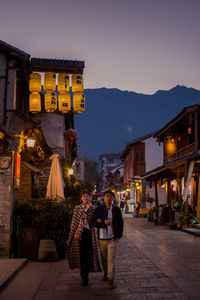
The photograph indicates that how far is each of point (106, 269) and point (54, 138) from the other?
1606 centimetres

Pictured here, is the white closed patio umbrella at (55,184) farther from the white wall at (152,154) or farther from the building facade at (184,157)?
the white wall at (152,154)

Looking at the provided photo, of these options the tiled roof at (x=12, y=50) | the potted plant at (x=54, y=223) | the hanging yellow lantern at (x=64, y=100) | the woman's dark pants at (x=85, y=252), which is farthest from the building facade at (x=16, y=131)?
the woman's dark pants at (x=85, y=252)

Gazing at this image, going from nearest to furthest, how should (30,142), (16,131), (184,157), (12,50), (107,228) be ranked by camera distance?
(107,228) → (16,131) → (30,142) → (12,50) → (184,157)

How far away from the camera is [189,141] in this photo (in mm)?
25219

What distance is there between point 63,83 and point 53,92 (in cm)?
57

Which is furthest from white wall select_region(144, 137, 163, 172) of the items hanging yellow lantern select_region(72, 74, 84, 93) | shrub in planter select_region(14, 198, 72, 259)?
shrub in planter select_region(14, 198, 72, 259)

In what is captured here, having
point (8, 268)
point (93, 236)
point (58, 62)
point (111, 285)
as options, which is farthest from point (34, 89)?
point (111, 285)

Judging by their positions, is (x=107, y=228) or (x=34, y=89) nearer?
(x=107, y=228)

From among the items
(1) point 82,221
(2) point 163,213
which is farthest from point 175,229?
(1) point 82,221

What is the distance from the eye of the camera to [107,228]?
21.8 ft

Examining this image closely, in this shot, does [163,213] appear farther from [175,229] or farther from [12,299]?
[12,299]

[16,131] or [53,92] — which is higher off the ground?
[53,92]

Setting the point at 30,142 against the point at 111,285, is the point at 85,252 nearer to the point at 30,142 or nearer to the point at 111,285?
the point at 111,285

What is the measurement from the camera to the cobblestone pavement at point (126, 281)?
5.74 meters
